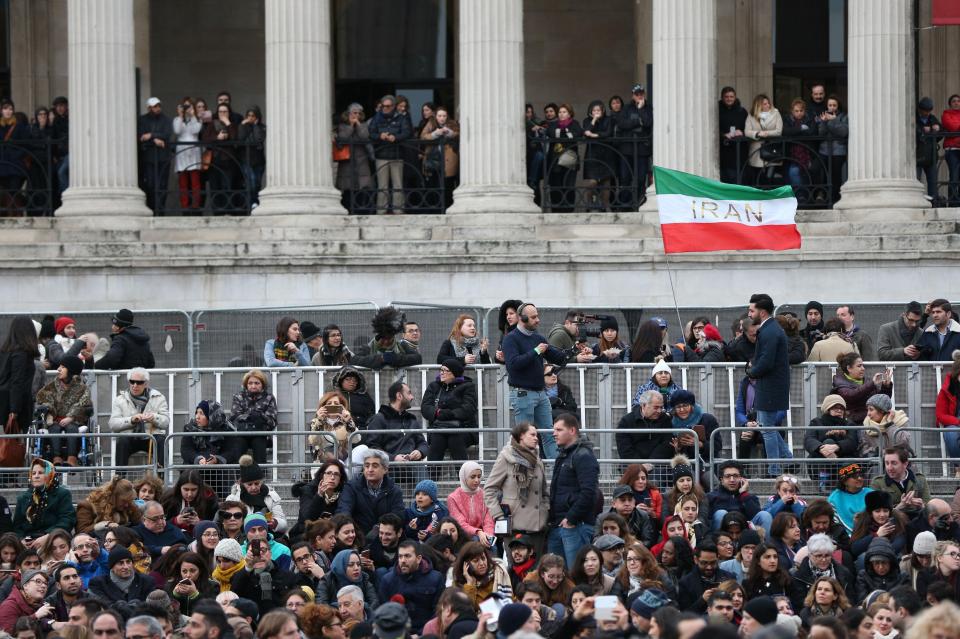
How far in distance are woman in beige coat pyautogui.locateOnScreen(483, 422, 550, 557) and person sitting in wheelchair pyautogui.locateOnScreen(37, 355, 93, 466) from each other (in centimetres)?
555

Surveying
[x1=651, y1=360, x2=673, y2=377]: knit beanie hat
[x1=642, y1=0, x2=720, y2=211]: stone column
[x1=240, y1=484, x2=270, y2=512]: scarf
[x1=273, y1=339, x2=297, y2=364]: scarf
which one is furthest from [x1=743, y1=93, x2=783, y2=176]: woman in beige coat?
[x1=240, y1=484, x2=270, y2=512]: scarf

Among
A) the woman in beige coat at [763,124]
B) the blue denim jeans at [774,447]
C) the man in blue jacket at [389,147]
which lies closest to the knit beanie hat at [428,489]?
the blue denim jeans at [774,447]

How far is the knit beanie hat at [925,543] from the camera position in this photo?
75.9 feet

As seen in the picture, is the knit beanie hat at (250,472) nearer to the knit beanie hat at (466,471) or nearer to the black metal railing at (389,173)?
the knit beanie hat at (466,471)

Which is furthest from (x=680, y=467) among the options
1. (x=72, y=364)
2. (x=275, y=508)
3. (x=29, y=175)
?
(x=29, y=175)

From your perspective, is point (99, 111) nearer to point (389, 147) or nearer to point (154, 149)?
point (154, 149)

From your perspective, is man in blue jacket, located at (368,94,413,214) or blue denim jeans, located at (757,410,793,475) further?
man in blue jacket, located at (368,94,413,214)

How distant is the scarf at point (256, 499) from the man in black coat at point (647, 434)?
3966mm

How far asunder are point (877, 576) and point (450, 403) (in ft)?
18.6

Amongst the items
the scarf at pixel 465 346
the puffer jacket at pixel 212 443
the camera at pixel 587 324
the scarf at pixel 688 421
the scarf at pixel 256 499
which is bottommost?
the scarf at pixel 256 499

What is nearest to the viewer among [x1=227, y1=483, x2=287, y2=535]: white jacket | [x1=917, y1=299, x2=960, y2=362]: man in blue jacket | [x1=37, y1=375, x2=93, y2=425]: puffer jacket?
[x1=227, y1=483, x2=287, y2=535]: white jacket

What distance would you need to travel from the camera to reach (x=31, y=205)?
37.9 metres

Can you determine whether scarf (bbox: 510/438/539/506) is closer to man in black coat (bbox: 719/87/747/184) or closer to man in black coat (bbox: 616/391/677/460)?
man in black coat (bbox: 616/391/677/460)

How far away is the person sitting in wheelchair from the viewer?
27.7 meters
